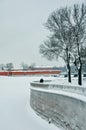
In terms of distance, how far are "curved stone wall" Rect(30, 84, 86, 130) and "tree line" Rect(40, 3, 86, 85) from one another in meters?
11.9

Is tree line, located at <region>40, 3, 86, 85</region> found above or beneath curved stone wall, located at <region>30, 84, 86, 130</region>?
above

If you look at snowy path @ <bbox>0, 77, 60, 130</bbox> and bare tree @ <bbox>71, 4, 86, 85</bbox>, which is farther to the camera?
bare tree @ <bbox>71, 4, 86, 85</bbox>

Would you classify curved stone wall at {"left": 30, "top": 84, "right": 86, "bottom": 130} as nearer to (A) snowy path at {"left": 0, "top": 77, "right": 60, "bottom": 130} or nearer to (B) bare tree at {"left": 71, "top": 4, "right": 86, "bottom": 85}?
(A) snowy path at {"left": 0, "top": 77, "right": 60, "bottom": 130}

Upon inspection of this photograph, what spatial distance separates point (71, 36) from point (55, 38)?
3.77m

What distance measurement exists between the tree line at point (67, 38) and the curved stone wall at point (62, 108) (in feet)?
39.1

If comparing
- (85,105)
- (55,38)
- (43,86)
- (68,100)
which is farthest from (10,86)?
(85,105)

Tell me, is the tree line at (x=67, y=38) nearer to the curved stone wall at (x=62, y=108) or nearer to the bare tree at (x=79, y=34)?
the bare tree at (x=79, y=34)

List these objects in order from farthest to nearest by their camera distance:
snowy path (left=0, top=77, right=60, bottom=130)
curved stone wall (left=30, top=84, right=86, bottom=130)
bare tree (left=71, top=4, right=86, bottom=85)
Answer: bare tree (left=71, top=4, right=86, bottom=85) < snowy path (left=0, top=77, right=60, bottom=130) < curved stone wall (left=30, top=84, right=86, bottom=130)

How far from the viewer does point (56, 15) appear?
4841 cm

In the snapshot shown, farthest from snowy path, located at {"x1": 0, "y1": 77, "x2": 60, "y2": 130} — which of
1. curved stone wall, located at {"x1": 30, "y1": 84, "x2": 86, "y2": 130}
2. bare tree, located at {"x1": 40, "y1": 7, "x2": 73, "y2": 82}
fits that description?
bare tree, located at {"x1": 40, "y1": 7, "x2": 73, "y2": 82}

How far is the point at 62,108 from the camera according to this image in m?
24.2

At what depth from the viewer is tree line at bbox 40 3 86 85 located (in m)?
44.0

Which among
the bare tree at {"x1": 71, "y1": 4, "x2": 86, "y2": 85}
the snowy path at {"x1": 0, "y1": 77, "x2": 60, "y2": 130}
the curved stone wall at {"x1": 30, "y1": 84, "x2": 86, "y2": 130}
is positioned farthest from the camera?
the bare tree at {"x1": 71, "y1": 4, "x2": 86, "y2": 85}

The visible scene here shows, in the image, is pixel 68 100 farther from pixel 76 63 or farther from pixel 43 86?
pixel 76 63
